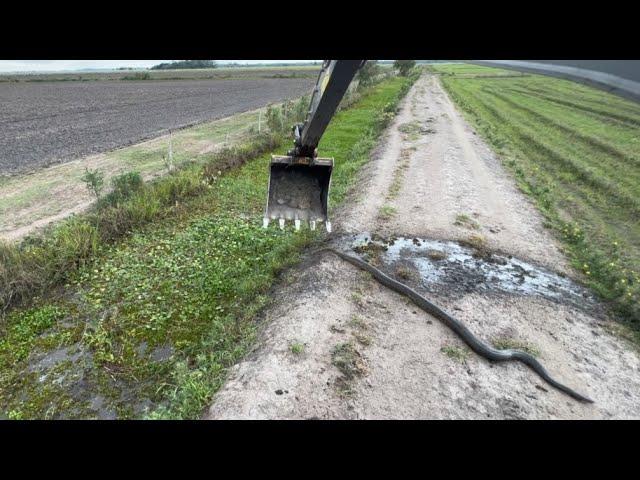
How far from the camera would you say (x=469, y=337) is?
564cm

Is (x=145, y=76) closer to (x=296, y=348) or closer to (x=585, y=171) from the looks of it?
(x=585, y=171)

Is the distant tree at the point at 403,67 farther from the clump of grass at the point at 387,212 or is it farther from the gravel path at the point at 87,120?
the clump of grass at the point at 387,212

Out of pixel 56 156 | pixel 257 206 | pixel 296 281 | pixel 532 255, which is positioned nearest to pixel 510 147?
pixel 532 255

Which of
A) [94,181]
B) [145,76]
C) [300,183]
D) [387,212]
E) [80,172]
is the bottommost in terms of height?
[145,76]

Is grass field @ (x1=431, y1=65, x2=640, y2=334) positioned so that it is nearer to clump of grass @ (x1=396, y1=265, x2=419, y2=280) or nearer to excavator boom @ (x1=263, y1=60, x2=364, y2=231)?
clump of grass @ (x1=396, y1=265, x2=419, y2=280)

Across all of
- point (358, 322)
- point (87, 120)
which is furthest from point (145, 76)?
point (358, 322)

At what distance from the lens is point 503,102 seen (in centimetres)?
2948

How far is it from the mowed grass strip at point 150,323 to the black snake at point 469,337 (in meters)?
1.95

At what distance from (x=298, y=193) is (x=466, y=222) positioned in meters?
4.50

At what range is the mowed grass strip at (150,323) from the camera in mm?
4914

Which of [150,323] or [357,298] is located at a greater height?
[357,298]

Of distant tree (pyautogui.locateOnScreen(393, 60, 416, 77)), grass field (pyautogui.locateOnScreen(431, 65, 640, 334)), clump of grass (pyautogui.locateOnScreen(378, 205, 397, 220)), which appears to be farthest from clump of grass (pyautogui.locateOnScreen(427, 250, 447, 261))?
distant tree (pyautogui.locateOnScreen(393, 60, 416, 77))

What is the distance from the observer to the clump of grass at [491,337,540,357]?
557cm
